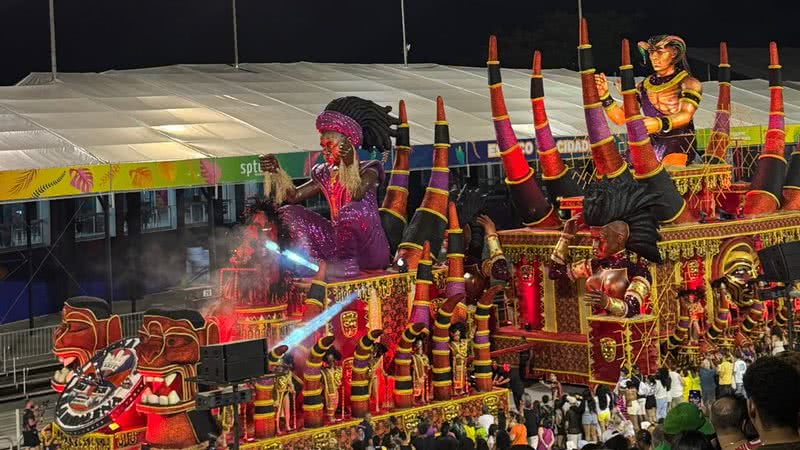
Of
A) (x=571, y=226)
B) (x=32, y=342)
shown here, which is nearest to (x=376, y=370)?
(x=571, y=226)

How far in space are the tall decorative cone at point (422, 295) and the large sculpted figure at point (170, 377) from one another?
11.9ft

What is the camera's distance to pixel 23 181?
18984mm

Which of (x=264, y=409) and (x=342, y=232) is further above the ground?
(x=342, y=232)

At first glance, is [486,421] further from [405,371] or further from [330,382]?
[330,382]

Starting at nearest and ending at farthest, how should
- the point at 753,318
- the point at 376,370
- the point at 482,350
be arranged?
the point at 376,370 → the point at 482,350 → the point at 753,318

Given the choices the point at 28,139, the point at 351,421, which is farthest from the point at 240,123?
the point at 351,421

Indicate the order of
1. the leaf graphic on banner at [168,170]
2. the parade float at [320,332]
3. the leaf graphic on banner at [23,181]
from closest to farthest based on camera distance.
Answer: the parade float at [320,332] < the leaf graphic on banner at [23,181] < the leaf graphic on banner at [168,170]

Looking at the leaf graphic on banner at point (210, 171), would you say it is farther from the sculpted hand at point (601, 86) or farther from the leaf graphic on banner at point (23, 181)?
the sculpted hand at point (601, 86)

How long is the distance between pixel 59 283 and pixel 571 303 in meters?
13.6

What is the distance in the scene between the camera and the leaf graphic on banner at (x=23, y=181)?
18.9 meters

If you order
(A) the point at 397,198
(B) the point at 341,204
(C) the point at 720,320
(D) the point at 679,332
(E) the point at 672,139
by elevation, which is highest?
(E) the point at 672,139

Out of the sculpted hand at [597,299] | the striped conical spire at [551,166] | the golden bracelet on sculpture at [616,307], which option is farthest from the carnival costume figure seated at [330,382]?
the striped conical spire at [551,166]

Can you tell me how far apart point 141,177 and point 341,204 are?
488cm

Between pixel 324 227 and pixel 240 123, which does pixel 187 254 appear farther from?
pixel 324 227
